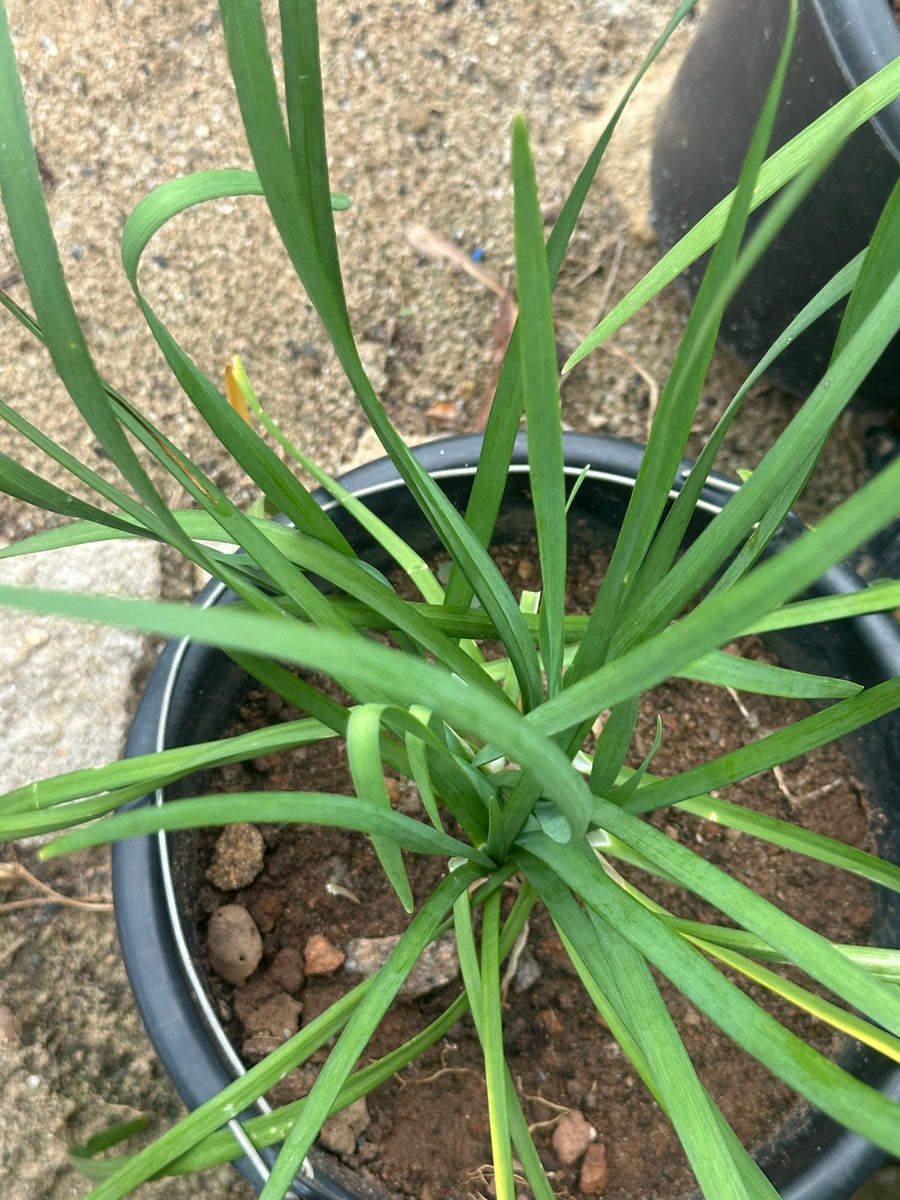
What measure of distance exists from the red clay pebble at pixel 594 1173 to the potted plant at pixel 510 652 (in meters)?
0.17

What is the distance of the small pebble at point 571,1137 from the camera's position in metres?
0.73

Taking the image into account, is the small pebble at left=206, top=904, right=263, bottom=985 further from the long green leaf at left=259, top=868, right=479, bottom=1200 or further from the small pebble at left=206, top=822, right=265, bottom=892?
the long green leaf at left=259, top=868, right=479, bottom=1200

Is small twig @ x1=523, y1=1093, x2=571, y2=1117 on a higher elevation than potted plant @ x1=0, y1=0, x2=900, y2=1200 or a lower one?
lower

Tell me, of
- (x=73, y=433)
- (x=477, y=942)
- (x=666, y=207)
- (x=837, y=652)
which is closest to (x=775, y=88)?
(x=837, y=652)

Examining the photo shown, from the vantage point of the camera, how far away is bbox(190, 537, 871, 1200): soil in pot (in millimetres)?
726

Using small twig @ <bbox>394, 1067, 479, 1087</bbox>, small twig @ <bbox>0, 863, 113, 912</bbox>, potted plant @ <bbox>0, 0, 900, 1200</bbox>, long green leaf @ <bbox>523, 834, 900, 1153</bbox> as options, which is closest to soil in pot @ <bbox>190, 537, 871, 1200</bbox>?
small twig @ <bbox>394, 1067, 479, 1087</bbox>

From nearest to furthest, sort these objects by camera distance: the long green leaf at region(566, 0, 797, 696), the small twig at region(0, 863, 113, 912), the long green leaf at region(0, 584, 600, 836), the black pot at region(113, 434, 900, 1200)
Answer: the long green leaf at region(0, 584, 600, 836) → the long green leaf at region(566, 0, 797, 696) → the black pot at region(113, 434, 900, 1200) → the small twig at region(0, 863, 113, 912)

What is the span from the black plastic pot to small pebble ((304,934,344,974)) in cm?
81

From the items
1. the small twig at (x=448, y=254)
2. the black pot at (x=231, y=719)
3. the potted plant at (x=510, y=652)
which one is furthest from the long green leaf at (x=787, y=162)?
the small twig at (x=448, y=254)

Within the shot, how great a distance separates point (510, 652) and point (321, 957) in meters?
0.38

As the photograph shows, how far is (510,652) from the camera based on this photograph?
55 centimetres

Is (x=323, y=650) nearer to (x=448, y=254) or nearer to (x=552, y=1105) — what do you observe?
(x=552, y=1105)

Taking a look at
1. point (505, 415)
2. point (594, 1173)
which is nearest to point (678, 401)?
point (505, 415)

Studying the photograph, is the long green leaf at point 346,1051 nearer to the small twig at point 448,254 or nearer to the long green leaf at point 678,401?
the long green leaf at point 678,401
